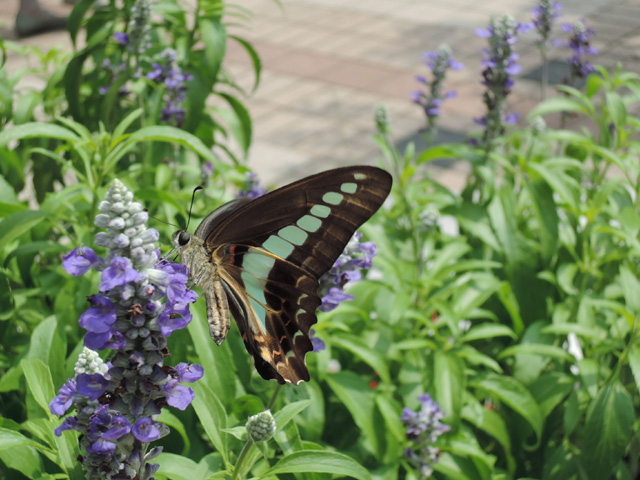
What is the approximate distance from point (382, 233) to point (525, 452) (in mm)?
1210

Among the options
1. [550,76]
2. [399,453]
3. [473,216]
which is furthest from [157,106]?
[550,76]

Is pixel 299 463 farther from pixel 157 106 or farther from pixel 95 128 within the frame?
pixel 95 128

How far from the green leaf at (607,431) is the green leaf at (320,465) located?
1260mm

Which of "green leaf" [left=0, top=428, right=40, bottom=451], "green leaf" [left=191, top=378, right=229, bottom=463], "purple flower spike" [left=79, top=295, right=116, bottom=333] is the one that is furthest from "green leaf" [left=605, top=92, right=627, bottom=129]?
"green leaf" [left=0, top=428, right=40, bottom=451]

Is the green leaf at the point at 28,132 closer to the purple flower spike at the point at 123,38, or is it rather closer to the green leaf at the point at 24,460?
the purple flower spike at the point at 123,38

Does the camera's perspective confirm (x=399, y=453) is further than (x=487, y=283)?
No

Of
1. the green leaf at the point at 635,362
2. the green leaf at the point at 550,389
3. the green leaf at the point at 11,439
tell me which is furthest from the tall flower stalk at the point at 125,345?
the green leaf at the point at 550,389

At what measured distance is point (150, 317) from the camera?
5.25 feet

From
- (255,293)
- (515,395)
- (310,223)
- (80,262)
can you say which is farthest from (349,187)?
(515,395)

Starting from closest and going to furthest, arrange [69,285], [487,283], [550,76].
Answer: [69,285], [487,283], [550,76]

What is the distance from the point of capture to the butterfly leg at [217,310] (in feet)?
7.48

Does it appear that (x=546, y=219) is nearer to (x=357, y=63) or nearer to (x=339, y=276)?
(x=339, y=276)

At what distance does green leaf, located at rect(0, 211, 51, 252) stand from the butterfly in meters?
0.52

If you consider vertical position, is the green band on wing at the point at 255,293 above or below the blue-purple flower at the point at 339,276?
below
